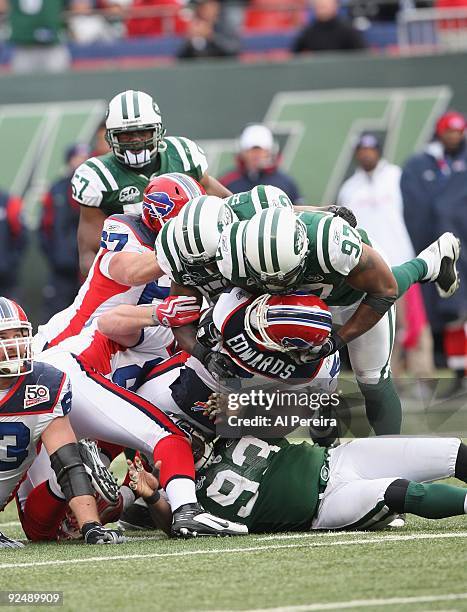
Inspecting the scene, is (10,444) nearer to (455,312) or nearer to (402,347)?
(455,312)

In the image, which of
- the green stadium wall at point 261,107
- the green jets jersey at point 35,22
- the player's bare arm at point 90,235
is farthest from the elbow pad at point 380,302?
the green jets jersey at point 35,22

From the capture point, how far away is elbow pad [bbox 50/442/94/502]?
5.24 m

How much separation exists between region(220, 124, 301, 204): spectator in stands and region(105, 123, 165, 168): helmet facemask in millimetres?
3714

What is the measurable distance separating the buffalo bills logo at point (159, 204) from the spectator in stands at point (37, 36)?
21.1 feet

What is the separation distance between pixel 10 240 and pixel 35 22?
Answer: 2036 mm

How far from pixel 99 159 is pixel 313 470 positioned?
2346 mm

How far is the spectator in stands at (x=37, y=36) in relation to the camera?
12.0m

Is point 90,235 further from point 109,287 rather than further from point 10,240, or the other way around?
point 10,240

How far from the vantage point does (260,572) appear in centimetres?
443

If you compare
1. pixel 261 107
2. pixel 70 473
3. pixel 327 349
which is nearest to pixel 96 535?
pixel 70 473

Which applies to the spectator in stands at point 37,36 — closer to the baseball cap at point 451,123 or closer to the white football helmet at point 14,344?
the baseball cap at point 451,123

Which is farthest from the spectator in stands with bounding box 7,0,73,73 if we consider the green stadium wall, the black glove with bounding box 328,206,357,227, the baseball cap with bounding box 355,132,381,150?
the black glove with bounding box 328,206,357,227

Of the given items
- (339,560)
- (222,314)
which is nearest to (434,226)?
(222,314)

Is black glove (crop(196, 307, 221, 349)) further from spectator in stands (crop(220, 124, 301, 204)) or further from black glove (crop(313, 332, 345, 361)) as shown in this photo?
spectator in stands (crop(220, 124, 301, 204))
